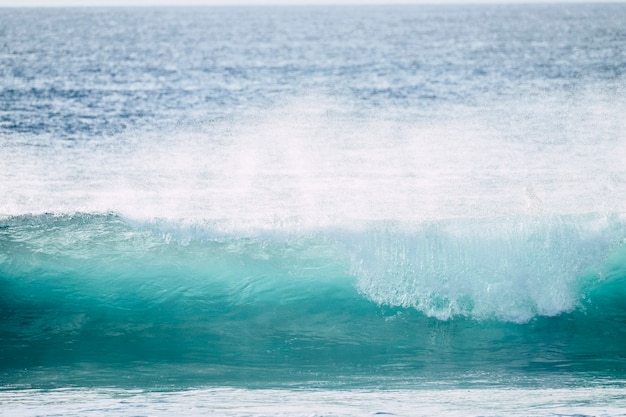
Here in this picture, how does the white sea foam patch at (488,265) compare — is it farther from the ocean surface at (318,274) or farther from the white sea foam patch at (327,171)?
the white sea foam patch at (327,171)

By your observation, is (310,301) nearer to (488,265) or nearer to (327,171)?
(488,265)

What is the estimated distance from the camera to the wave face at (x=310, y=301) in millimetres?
6562

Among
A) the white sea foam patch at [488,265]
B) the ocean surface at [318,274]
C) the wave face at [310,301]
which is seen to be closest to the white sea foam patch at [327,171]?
the ocean surface at [318,274]

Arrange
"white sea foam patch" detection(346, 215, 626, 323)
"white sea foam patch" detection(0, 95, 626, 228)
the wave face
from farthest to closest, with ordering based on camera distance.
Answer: "white sea foam patch" detection(0, 95, 626, 228) < "white sea foam patch" detection(346, 215, 626, 323) < the wave face

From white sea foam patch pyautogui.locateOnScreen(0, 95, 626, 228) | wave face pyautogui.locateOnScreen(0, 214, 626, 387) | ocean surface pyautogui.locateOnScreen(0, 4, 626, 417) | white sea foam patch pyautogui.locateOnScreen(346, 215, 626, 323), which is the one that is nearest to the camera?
ocean surface pyautogui.locateOnScreen(0, 4, 626, 417)

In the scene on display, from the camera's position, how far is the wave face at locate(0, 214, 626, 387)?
656cm

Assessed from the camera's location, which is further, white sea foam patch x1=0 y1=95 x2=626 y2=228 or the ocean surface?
white sea foam patch x1=0 y1=95 x2=626 y2=228

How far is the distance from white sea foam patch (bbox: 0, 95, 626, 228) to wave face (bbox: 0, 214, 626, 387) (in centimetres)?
81

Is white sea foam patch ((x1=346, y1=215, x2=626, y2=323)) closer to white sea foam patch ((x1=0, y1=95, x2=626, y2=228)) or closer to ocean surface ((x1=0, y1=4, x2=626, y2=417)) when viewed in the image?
ocean surface ((x1=0, y1=4, x2=626, y2=417))

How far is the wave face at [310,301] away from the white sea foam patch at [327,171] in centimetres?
81

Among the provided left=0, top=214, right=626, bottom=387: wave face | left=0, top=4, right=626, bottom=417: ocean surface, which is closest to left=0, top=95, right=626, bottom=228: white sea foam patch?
left=0, top=4, right=626, bottom=417: ocean surface

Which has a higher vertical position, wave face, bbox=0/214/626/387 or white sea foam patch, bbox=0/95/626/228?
white sea foam patch, bbox=0/95/626/228

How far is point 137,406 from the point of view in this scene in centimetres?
524

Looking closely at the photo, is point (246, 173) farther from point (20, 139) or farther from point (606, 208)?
point (20, 139)
